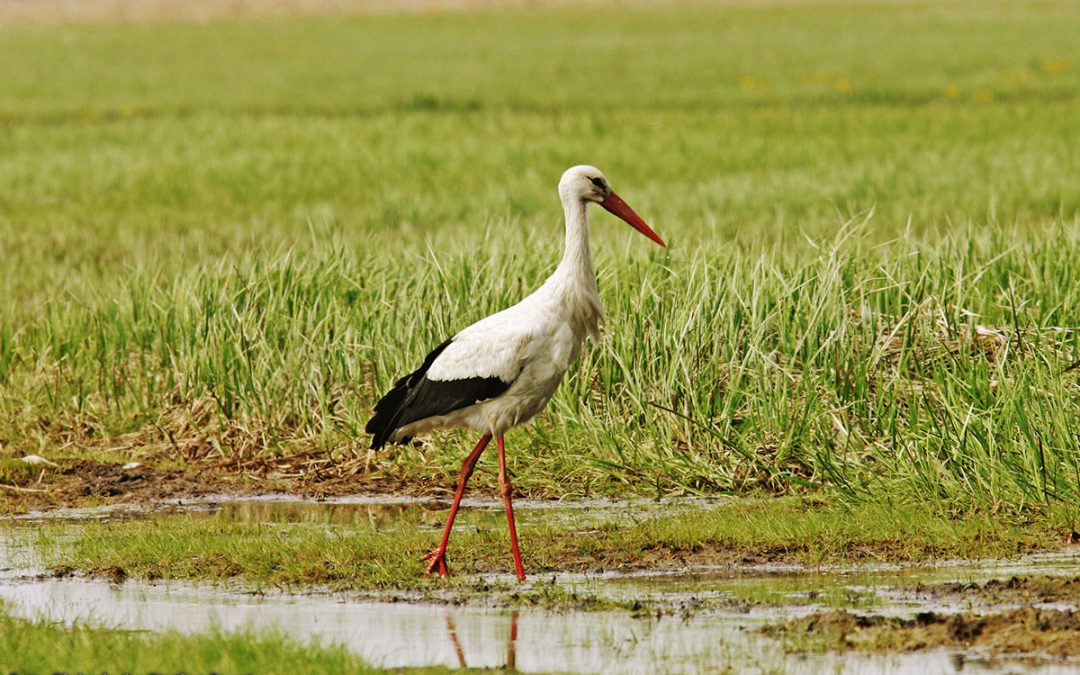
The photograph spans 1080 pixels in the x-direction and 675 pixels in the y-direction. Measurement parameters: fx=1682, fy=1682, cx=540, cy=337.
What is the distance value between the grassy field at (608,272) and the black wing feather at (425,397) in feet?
5.50

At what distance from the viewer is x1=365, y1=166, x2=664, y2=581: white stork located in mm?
8906

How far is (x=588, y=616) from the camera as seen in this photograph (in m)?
7.35

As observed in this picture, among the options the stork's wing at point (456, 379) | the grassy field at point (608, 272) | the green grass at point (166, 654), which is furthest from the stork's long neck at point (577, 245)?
the green grass at point (166, 654)

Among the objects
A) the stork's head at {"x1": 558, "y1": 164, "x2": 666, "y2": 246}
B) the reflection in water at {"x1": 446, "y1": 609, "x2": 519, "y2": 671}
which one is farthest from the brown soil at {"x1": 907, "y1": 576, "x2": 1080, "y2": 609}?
the stork's head at {"x1": 558, "y1": 164, "x2": 666, "y2": 246}

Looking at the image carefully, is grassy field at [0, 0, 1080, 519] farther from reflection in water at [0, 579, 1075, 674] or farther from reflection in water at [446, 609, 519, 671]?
reflection in water at [446, 609, 519, 671]

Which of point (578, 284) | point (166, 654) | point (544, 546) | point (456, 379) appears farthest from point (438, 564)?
point (166, 654)

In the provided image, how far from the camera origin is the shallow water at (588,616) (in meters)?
6.45

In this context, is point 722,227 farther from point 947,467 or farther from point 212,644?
point 212,644

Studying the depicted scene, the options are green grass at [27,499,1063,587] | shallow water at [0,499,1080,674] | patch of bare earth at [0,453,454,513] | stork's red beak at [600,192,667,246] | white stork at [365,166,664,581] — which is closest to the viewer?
shallow water at [0,499,1080,674]

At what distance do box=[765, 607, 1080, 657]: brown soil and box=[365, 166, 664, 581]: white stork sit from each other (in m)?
2.29

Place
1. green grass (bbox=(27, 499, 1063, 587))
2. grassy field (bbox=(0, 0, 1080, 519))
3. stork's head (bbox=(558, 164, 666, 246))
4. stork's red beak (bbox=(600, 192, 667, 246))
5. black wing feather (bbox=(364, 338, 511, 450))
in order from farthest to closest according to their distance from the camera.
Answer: grassy field (bbox=(0, 0, 1080, 519)) < stork's red beak (bbox=(600, 192, 667, 246)) < stork's head (bbox=(558, 164, 666, 246)) < black wing feather (bbox=(364, 338, 511, 450)) < green grass (bbox=(27, 499, 1063, 587))

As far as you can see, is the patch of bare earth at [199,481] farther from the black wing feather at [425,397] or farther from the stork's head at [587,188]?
the stork's head at [587,188]

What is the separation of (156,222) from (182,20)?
212 ft

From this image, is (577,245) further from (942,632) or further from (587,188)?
(942,632)
